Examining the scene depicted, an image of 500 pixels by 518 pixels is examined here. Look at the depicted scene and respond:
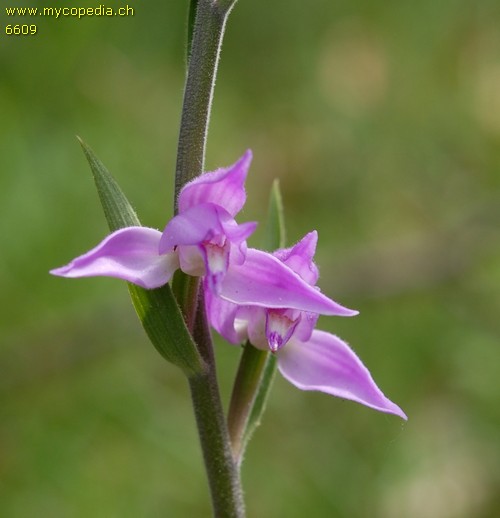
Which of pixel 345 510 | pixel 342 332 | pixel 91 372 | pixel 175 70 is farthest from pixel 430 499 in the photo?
pixel 175 70

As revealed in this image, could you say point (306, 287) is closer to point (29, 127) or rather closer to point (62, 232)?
point (62, 232)

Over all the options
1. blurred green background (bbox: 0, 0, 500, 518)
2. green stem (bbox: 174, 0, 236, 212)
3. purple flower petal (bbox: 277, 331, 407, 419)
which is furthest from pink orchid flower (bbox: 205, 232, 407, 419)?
blurred green background (bbox: 0, 0, 500, 518)

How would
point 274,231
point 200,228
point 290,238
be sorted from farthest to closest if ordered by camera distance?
point 290,238 < point 274,231 < point 200,228

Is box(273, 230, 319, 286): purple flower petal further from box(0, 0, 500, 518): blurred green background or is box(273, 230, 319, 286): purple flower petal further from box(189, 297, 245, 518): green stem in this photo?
box(0, 0, 500, 518): blurred green background

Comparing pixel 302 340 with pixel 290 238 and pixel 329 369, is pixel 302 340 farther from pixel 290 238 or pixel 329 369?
pixel 290 238

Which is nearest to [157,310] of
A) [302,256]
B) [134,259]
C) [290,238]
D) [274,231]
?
[134,259]
